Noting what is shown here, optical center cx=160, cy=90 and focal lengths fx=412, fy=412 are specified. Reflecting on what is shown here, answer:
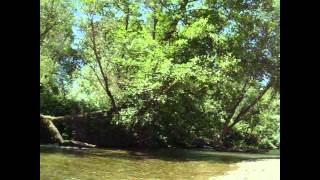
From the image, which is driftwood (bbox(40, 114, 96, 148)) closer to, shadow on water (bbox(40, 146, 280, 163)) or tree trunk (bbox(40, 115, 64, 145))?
tree trunk (bbox(40, 115, 64, 145))

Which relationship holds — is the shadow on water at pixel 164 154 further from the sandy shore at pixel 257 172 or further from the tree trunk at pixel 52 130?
the sandy shore at pixel 257 172

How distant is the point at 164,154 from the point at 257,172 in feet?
6.36

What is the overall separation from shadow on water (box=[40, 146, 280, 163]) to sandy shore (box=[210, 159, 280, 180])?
572 mm

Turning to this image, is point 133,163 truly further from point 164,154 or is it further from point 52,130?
point 52,130

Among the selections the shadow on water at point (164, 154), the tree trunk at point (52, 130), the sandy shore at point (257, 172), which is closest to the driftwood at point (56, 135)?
the tree trunk at point (52, 130)

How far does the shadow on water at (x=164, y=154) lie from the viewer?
7488 millimetres

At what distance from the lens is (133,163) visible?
7234 millimetres

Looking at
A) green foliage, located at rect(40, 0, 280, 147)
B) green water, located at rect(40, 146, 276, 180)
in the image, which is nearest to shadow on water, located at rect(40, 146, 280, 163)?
green water, located at rect(40, 146, 276, 180)

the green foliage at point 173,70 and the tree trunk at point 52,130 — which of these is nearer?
the tree trunk at point 52,130

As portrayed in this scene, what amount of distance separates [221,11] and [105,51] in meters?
2.47

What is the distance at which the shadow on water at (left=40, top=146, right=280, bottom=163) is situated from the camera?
7488 millimetres

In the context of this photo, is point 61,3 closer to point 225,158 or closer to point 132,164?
point 132,164

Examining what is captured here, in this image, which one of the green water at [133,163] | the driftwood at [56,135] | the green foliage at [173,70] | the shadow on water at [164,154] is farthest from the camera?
the green foliage at [173,70]
